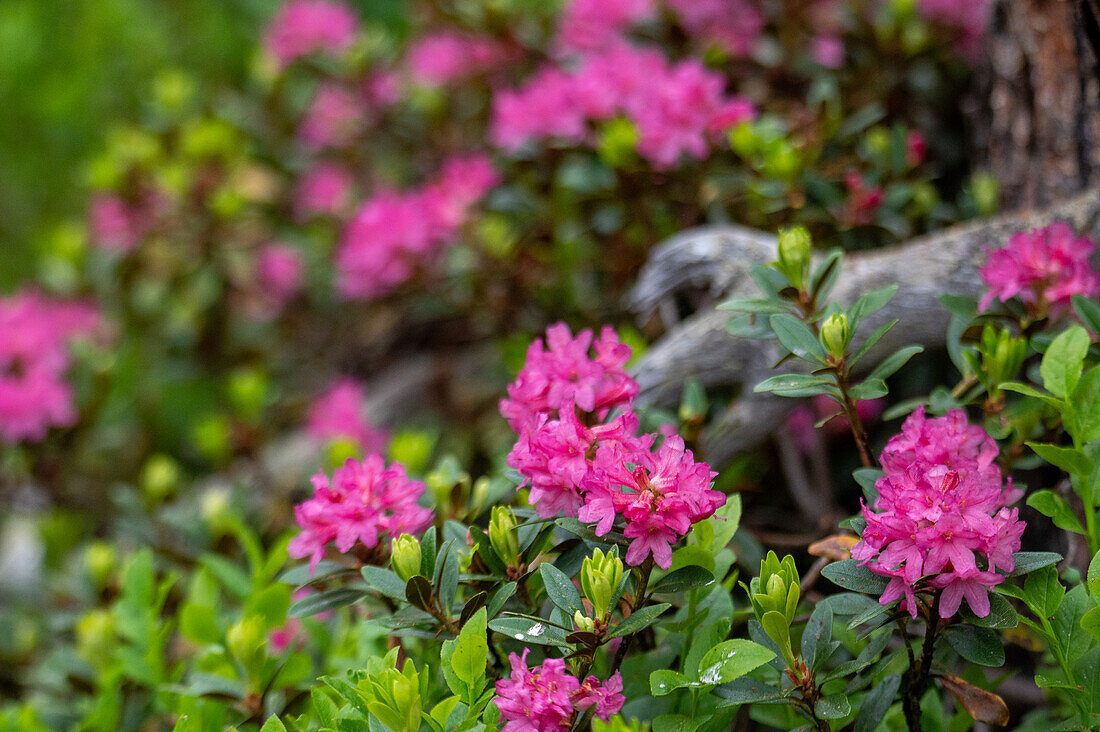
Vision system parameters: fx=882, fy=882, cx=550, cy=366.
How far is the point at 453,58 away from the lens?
2.45m

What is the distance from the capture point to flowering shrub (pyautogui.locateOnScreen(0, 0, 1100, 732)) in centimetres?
88

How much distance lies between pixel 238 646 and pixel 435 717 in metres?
0.39

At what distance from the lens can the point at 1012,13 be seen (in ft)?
5.48

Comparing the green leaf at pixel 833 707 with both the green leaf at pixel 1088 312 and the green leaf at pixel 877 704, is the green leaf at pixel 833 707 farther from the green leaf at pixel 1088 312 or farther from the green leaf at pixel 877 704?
the green leaf at pixel 1088 312

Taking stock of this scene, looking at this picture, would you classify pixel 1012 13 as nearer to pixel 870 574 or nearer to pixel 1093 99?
pixel 1093 99

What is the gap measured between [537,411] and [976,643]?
1.65 feet

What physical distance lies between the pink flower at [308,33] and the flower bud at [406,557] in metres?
1.97

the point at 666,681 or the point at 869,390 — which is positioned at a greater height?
the point at 869,390

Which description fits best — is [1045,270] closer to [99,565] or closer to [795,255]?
[795,255]

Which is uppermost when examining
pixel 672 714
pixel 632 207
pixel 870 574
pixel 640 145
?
pixel 640 145

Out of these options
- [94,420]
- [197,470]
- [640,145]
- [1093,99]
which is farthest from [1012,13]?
[197,470]

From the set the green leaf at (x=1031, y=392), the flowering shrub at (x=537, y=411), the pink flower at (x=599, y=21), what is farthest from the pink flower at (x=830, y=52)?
the green leaf at (x=1031, y=392)

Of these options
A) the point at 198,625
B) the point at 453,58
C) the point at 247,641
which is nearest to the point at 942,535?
the point at 247,641

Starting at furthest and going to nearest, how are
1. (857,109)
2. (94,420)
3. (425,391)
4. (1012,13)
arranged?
(425,391), (94,420), (857,109), (1012,13)
